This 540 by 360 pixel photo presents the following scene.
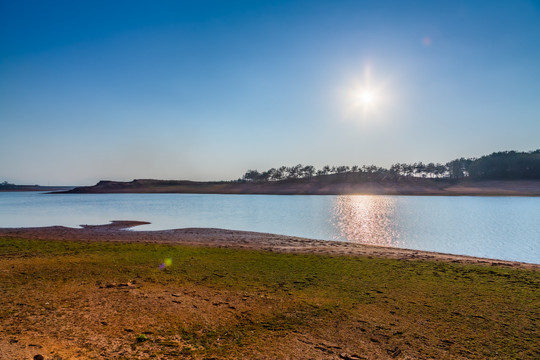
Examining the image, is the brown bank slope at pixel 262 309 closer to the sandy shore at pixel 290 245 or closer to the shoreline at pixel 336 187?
the sandy shore at pixel 290 245

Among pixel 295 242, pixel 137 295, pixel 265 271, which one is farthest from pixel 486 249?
pixel 137 295

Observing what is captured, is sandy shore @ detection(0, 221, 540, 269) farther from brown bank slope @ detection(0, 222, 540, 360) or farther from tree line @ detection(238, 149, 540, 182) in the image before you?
tree line @ detection(238, 149, 540, 182)

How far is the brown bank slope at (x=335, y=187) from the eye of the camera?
108438 millimetres

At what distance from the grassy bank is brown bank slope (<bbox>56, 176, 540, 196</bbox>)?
11089cm

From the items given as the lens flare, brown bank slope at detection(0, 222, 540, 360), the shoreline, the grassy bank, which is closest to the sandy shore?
brown bank slope at detection(0, 222, 540, 360)

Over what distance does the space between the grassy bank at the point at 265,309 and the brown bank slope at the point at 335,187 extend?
111m

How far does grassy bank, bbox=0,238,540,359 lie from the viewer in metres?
6.38

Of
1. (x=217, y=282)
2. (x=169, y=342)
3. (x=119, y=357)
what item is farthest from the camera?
(x=217, y=282)

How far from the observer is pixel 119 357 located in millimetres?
5750

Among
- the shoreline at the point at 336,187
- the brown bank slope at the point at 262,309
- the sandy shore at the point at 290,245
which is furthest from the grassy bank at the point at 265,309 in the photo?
→ the shoreline at the point at 336,187

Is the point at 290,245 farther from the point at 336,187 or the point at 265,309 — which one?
the point at 336,187

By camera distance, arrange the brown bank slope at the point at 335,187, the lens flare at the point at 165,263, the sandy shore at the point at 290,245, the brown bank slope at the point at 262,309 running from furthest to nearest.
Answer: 1. the brown bank slope at the point at 335,187
2. the sandy shore at the point at 290,245
3. the lens flare at the point at 165,263
4. the brown bank slope at the point at 262,309

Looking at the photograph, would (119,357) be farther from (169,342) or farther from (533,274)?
(533,274)

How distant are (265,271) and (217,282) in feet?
7.59
